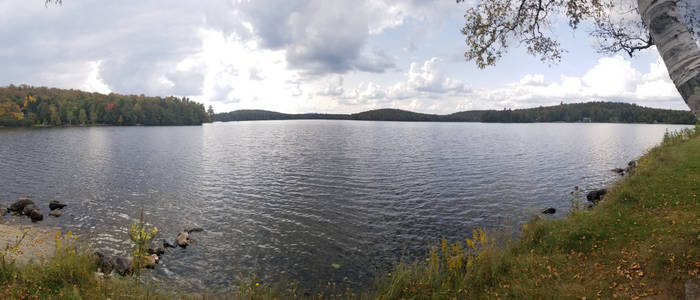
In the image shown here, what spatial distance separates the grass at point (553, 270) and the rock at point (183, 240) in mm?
6186

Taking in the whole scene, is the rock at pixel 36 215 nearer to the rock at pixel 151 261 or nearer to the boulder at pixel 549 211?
the rock at pixel 151 261

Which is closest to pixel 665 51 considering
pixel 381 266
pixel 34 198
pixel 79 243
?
pixel 381 266

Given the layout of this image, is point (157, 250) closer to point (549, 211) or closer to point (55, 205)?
point (55, 205)

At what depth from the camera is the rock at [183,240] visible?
59.4ft

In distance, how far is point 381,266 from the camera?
15.6 m

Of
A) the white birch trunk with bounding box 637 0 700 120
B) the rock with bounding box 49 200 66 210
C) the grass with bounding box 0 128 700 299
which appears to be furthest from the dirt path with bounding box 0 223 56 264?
the white birch trunk with bounding box 637 0 700 120

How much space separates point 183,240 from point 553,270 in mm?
18336

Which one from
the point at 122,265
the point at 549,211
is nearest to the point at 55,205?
the point at 122,265

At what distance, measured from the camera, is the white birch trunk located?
4989 millimetres

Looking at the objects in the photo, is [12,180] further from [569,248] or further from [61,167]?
[569,248]

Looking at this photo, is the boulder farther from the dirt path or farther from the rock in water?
the dirt path

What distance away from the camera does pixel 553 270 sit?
991cm

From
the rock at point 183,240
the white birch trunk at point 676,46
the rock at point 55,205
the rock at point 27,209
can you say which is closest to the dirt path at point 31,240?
the rock at point 27,209

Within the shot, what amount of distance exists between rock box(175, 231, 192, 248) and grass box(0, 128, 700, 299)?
619 cm
